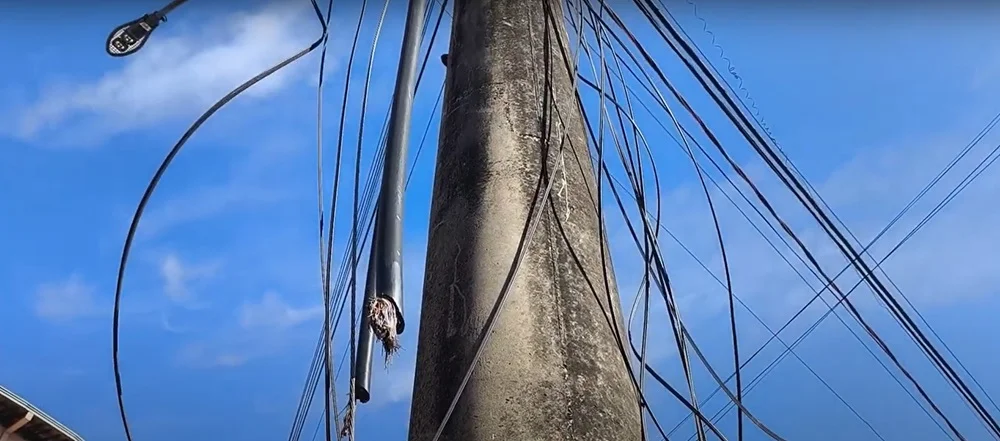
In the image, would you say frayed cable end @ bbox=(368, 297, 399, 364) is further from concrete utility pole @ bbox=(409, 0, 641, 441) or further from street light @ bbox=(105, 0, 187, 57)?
street light @ bbox=(105, 0, 187, 57)

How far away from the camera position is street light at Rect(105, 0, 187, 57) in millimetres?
3725

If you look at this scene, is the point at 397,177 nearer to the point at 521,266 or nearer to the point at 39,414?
the point at 521,266

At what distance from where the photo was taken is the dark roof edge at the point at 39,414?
50.4 ft

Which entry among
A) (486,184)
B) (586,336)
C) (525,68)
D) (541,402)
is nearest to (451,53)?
(525,68)

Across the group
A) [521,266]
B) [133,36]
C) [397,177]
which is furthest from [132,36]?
[521,266]

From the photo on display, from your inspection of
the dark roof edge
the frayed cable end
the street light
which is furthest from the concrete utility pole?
the dark roof edge

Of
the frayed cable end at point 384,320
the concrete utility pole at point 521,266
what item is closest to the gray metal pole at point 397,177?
the frayed cable end at point 384,320

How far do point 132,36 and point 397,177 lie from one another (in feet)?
5.28

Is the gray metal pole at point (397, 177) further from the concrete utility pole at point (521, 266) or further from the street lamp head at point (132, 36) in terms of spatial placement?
the street lamp head at point (132, 36)

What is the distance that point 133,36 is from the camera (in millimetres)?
3762

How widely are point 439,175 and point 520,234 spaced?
73 centimetres

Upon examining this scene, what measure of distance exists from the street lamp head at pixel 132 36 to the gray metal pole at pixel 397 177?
4.48 feet

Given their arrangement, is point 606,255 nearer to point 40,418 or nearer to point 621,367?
point 621,367

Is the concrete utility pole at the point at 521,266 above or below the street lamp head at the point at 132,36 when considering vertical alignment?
below
